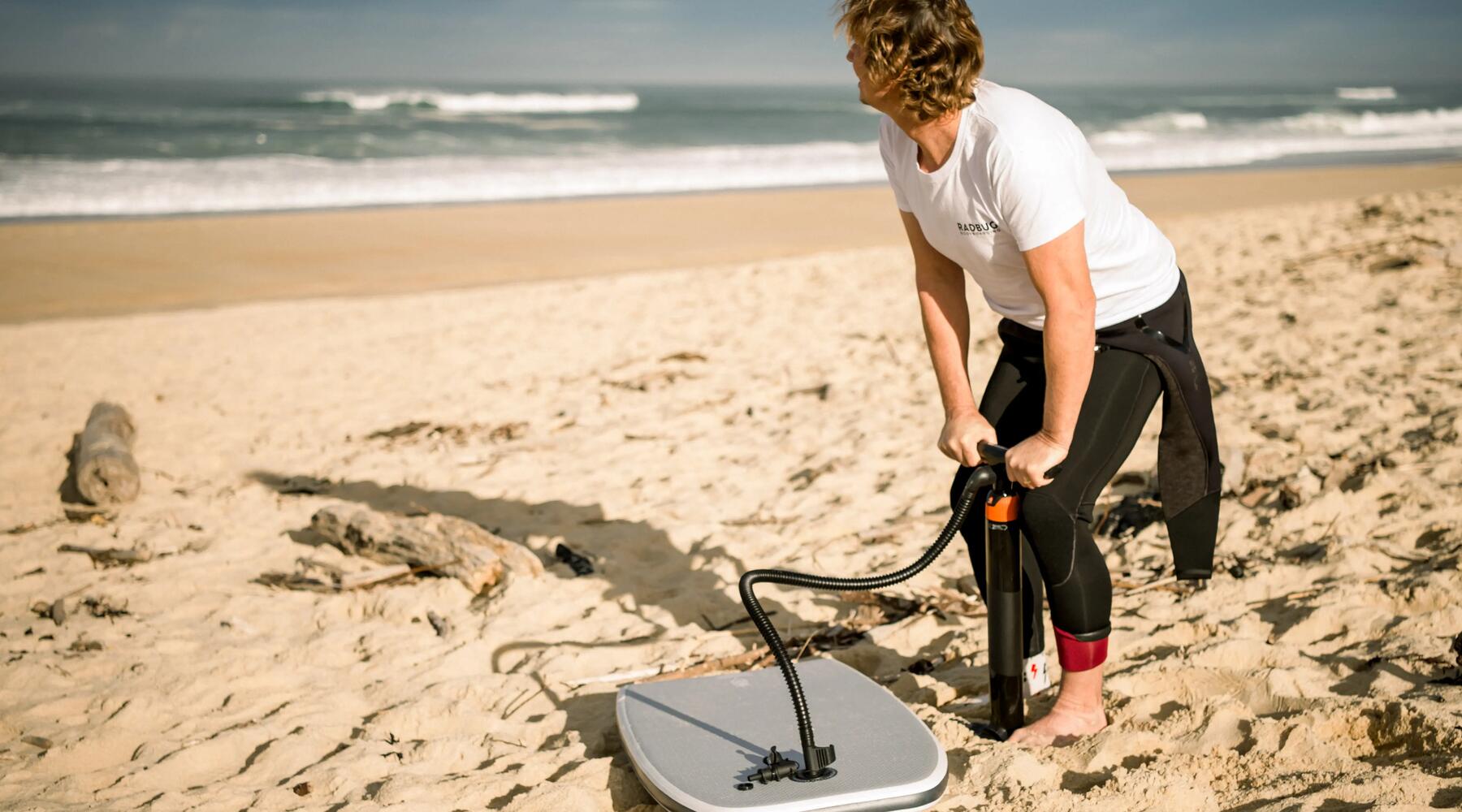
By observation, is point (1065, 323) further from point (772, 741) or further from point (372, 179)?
point (372, 179)

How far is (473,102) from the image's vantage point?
35094mm

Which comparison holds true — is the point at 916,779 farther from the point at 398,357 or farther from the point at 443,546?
the point at 398,357

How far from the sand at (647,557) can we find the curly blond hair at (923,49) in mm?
1440

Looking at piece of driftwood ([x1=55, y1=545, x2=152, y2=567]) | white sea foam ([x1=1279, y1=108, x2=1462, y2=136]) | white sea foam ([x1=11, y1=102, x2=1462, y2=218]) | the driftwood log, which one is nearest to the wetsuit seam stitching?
the driftwood log

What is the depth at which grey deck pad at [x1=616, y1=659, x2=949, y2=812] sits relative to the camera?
6.88 feet

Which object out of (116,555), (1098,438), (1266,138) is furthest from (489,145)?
(1098,438)

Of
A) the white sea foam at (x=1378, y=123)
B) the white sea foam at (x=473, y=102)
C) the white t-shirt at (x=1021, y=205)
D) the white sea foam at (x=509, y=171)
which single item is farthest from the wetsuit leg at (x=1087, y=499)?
the white sea foam at (x=473, y=102)

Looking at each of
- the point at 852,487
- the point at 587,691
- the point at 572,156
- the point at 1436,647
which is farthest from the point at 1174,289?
the point at 572,156

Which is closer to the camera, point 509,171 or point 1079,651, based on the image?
point 1079,651

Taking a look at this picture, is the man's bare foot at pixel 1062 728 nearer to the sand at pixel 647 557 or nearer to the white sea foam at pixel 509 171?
the sand at pixel 647 557

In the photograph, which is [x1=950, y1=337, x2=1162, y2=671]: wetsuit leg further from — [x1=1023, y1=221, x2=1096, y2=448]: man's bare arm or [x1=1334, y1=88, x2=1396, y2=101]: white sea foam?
[x1=1334, y1=88, x2=1396, y2=101]: white sea foam

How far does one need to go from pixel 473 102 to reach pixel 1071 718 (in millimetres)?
35769

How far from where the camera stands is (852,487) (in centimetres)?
438

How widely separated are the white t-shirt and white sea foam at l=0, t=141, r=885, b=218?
14.4 m
